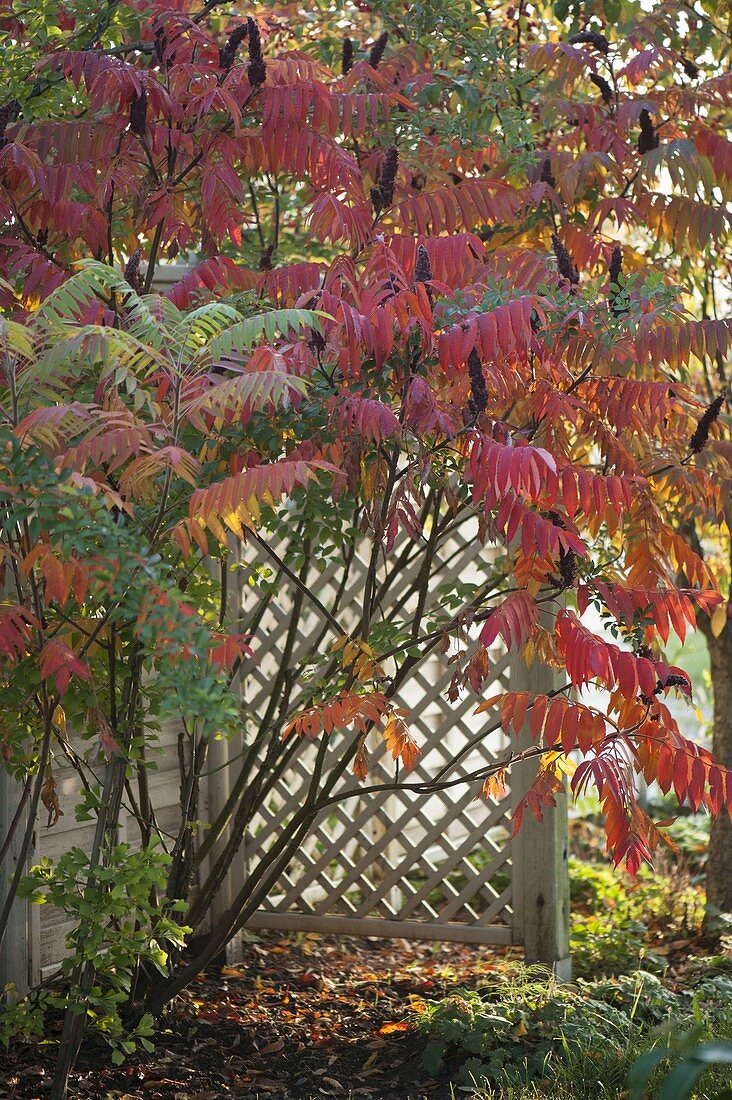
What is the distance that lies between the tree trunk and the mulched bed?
992 mm

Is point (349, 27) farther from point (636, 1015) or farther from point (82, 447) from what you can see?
point (636, 1015)

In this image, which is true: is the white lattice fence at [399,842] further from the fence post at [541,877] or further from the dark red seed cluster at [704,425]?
the dark red seed cluster at [704,425]

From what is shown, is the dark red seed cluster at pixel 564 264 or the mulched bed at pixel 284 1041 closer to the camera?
the dark red seed cluster at pixel 564 264

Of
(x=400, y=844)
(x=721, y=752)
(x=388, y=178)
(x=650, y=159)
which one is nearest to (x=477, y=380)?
(x=388, y=178)

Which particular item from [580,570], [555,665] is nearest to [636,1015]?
[555,665]

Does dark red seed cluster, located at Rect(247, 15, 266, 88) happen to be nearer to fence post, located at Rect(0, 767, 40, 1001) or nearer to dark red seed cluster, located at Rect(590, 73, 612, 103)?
dark red seed cluster, located at Rect(590, 73, 612, 103)

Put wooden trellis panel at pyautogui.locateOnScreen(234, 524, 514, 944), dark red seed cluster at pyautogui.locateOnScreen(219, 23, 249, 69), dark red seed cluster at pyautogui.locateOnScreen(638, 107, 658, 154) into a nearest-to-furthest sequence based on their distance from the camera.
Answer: dark red seed cluster at pyautogui.locateOnScreen(219, 23, 249, 69) < dark red seed cluster at pyautogui.locateOnScreen(638, 107, 658, 154) < wooden trellis panel at pyautogui.locateOnScreen(234, 524, 514, 944)

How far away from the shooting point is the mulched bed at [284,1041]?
3457mm

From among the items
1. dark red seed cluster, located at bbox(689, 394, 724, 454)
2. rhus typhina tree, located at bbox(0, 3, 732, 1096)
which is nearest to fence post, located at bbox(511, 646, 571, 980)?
rhus typhina tree, located at bbox(0, 3, 732, 1096)

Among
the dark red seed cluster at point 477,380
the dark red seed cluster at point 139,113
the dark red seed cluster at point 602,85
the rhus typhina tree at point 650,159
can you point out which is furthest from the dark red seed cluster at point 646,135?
the dark red seed cluster at point 139,113

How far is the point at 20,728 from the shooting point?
323 centimetres

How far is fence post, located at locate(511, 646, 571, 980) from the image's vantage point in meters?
4.39

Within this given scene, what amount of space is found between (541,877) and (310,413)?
2.36 m

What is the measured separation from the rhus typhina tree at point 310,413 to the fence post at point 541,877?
453 mm
